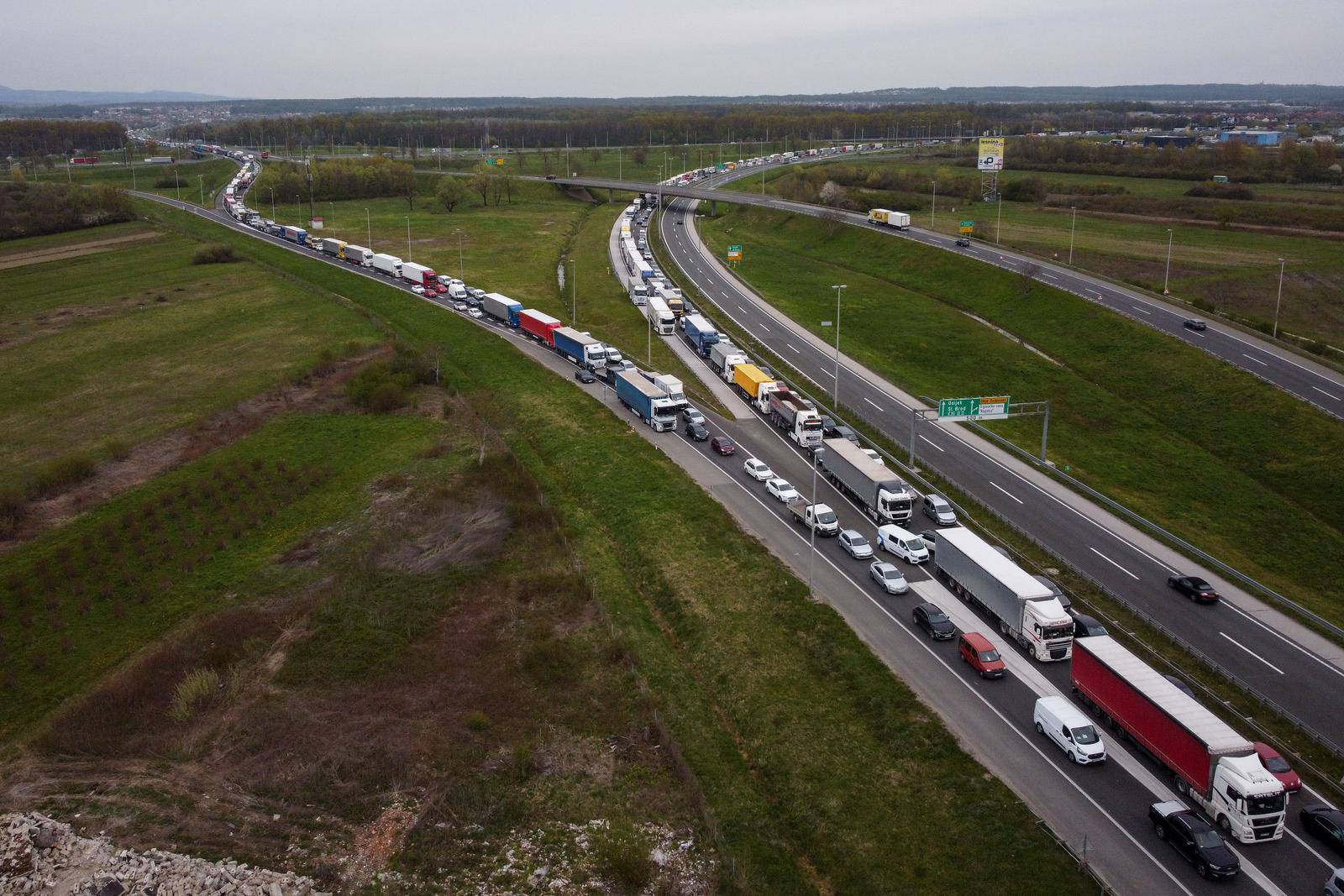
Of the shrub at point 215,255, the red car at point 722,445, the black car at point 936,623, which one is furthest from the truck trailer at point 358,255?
the black car at point 936,623

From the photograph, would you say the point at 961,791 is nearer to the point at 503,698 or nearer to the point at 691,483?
the point at 503,698

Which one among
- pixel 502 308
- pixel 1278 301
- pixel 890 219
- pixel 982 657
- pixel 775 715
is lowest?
pixel 775 715

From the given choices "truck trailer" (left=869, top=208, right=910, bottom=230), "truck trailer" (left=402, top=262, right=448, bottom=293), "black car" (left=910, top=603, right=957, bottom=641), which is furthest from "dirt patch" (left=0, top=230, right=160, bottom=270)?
"black car" (left=910, top=603, right=957, bottom=641)

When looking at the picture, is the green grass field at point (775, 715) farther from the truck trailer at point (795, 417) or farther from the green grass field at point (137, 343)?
the green grass field at point (137, 343)

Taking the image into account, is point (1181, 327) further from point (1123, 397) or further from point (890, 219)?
point (890, 219)

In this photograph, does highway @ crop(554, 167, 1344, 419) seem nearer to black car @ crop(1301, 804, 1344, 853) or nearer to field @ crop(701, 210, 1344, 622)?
field @ crop(701, 210, 1344, 622)

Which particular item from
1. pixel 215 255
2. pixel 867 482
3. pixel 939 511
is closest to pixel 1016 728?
pixel 939 511
